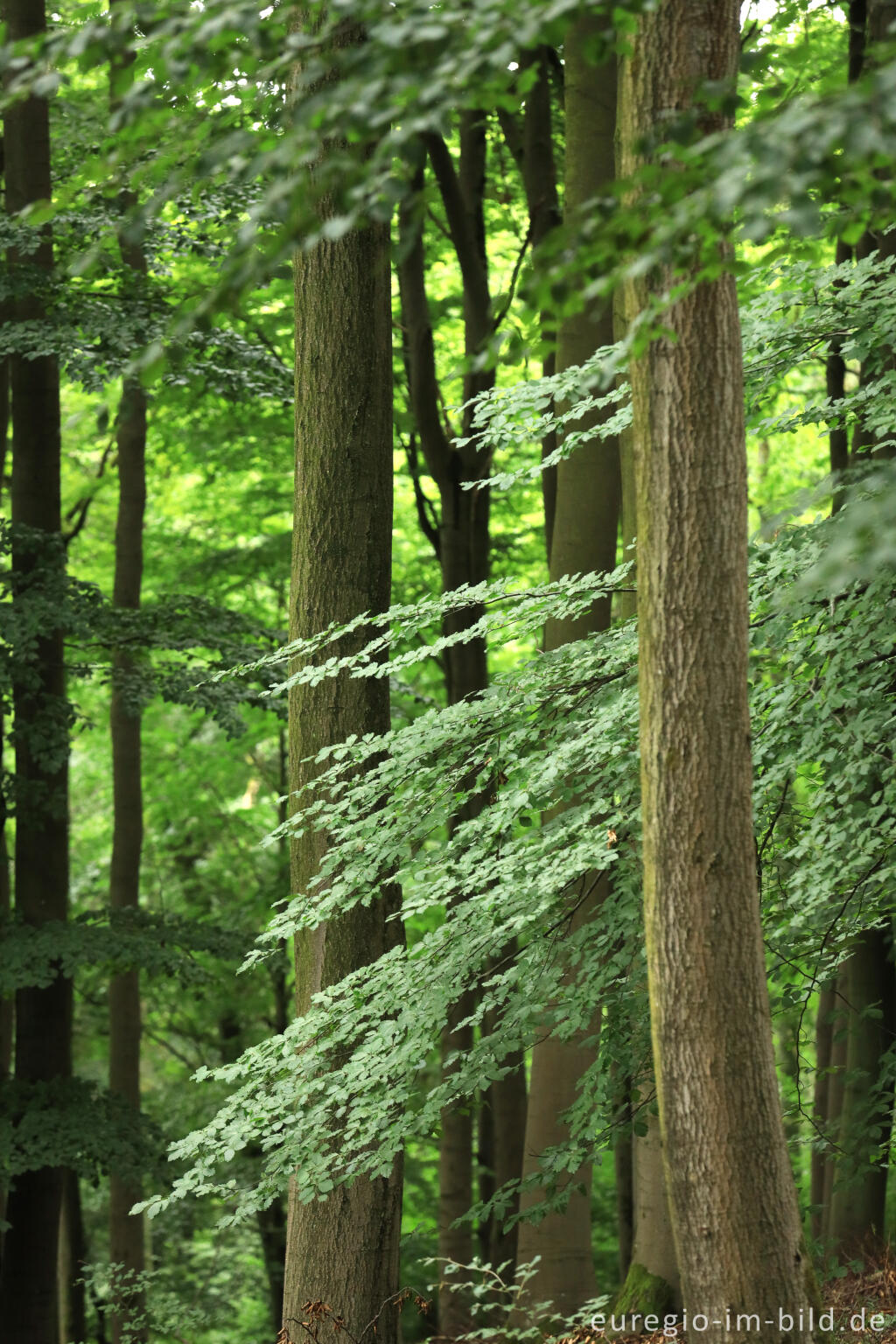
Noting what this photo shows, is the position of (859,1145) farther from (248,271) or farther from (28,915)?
(28,915)

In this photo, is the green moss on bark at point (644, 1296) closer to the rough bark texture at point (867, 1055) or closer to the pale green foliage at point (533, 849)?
the rough bark texture at point (867, 1055)

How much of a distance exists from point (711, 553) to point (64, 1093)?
7.69 m

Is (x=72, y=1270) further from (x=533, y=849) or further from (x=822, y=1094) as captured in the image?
(x=533, y=849)

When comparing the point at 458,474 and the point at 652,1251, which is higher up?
the point at 458,474

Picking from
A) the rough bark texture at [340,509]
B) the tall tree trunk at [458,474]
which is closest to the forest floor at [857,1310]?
the rough bark texture at [340,509]

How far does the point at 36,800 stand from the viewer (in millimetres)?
9188

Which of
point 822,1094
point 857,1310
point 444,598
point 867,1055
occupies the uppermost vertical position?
point 444,598

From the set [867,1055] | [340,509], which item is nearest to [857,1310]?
[867,1055]

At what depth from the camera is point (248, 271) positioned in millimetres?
2391

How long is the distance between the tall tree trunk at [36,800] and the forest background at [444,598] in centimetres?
3

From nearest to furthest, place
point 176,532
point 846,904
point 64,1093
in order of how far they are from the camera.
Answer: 1. point 846,904
2. point 64,1093
3. point 176,532

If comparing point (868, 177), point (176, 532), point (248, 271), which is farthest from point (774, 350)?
point (176, 532)

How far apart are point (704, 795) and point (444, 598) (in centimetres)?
161

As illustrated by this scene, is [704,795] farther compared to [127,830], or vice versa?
[127,830]
